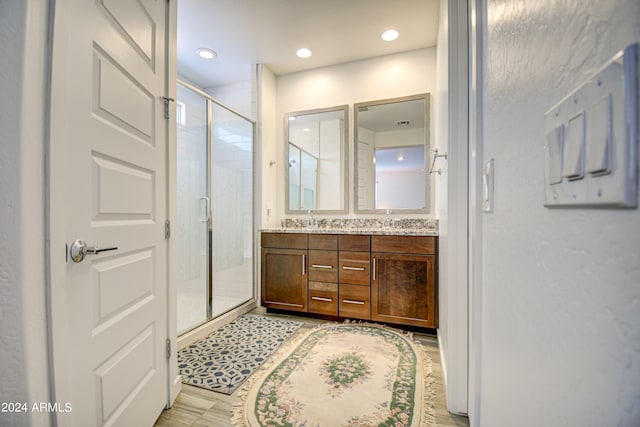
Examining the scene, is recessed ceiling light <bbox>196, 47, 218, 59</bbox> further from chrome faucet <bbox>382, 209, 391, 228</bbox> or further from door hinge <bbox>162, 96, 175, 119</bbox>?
chrome faucet <bbox>382, 209, 391, 228</bbox>

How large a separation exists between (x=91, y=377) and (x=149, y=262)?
0.47 meters

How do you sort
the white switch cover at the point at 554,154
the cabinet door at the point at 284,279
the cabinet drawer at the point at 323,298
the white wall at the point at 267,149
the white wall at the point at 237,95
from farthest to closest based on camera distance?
the white wall at the point at 237,95, the white wall at the point at 267,149, the cabinet door at the point at 284,279, the cabinet drawer at the point at 323,298, the white switch cover at the point at 554,154

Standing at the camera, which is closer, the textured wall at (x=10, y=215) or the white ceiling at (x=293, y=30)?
the textured wall at (x=10, y=215)

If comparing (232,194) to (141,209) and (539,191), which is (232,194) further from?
(539,191)

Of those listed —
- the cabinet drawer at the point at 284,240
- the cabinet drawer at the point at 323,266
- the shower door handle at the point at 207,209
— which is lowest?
the cabinet drawer at the point at 323,266

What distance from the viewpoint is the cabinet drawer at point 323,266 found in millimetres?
2549

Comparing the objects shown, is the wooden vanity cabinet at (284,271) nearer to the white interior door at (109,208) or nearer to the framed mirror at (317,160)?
the framed mirror at (317,160)

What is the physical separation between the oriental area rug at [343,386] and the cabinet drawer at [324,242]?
757 mm

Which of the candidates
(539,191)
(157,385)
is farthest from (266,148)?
(539,191)

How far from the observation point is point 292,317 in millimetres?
2730

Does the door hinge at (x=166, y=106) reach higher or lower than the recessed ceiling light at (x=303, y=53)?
lower

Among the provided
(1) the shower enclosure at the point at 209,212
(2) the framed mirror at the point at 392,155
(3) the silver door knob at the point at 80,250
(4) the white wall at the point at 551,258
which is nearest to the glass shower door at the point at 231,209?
(1) the shower enclosure at the point at 209,212

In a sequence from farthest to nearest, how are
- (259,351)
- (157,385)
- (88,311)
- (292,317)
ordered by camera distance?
(292,317), (259,351), (157,385), (88,311)

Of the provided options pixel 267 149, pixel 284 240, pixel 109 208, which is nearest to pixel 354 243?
pixel 284 240
